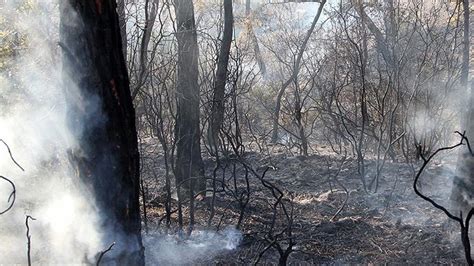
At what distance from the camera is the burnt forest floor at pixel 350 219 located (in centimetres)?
405

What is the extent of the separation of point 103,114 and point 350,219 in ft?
8.91

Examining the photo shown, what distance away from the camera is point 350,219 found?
4.79 m

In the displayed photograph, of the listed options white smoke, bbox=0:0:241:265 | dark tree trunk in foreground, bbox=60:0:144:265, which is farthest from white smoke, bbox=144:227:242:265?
dark tree trunk in foreground, bbox=60:0:144:265

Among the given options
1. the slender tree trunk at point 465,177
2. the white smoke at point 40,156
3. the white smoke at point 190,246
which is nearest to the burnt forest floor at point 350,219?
the white smoke at point 190,246

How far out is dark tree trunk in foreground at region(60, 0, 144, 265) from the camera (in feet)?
9.50

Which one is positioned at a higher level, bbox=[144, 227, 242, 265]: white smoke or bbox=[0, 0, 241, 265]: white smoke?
bbox=[0, 0, 241, 265]: white smoke

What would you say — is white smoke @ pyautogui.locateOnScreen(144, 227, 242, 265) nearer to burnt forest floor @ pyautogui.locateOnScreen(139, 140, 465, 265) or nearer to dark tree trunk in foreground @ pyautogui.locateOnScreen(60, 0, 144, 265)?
burnt forest floor @ pyautogui.locateOnScreen(139, 140, 465, 265)

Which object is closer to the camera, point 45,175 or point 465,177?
point 465,177

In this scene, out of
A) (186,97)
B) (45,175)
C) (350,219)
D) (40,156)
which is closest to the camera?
(350,219)

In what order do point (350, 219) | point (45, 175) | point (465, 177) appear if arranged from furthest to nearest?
point (45, 175) → point (350, 219) → point (465, 177)

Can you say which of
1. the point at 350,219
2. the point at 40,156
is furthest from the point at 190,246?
the point at 40,156

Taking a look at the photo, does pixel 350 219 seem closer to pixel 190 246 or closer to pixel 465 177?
pixel 465 177

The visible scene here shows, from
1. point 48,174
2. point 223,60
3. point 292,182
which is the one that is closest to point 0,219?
point 48,174

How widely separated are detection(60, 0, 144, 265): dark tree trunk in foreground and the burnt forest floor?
120cm
